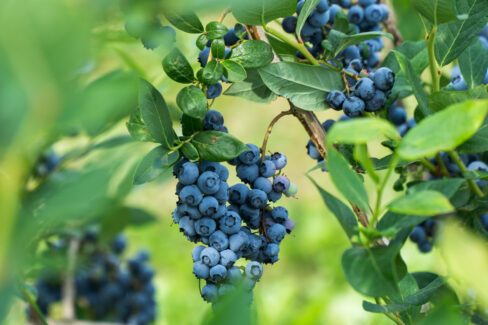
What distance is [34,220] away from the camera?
37cm

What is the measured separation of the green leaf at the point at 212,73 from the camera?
0.58m

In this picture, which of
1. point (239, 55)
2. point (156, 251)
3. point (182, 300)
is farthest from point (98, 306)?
point (156, 251)

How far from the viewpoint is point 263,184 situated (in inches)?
25.1

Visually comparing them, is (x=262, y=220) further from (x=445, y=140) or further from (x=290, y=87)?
(x=445, y=140)

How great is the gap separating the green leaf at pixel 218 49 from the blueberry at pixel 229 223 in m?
0.18

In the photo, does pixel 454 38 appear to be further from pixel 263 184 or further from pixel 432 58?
pixel 263 184

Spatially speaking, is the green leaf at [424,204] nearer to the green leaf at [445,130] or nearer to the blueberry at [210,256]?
the green leaf at [445,130]

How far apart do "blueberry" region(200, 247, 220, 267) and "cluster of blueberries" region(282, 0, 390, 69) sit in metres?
0.31

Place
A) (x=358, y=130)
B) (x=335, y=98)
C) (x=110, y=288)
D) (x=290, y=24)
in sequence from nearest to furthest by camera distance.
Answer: (x=358, y=130), (x=335, y=98), (x=290, y=24), (x=110, y=288)

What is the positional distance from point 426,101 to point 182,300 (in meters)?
1.56

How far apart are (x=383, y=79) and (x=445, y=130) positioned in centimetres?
25

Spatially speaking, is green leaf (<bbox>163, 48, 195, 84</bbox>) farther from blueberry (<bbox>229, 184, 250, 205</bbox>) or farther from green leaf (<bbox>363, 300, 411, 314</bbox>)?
green leaf (<bbox>363, 300, 411, 314</bbox>)

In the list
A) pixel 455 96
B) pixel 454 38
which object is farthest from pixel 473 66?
pixel 455 96

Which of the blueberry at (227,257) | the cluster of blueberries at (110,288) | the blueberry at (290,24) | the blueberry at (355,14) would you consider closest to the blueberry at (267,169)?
the blueberry at (227,257)
